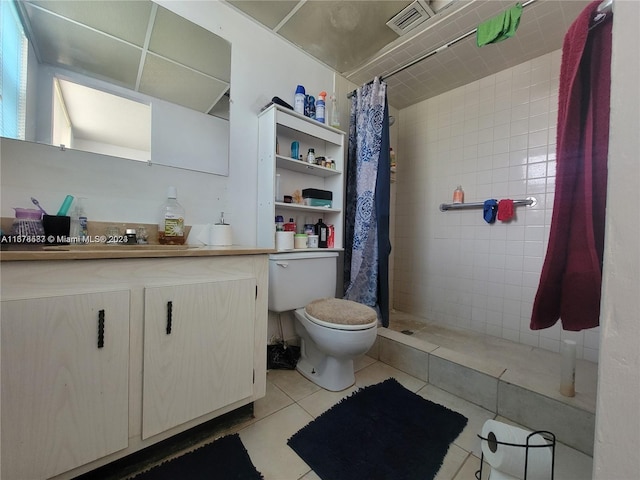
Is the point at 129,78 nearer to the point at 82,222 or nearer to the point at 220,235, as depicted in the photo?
the point at 82,222

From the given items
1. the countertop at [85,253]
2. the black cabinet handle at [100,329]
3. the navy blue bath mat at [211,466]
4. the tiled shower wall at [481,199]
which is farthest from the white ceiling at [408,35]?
the navy blue bath mat at [211,466]

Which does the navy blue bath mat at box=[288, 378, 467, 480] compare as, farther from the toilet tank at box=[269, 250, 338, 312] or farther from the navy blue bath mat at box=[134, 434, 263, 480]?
the toilet tank at box=[269, 250, 338, 312]

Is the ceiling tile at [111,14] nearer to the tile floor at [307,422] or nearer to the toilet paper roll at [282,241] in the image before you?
the toilet paper roll at [282,241]

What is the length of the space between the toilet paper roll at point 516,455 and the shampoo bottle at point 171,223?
1.41 m

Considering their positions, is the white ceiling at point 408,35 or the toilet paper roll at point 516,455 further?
the white ceiling at point 408,35

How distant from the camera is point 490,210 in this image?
191 centimetres

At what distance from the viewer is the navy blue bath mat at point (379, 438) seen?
88 cm

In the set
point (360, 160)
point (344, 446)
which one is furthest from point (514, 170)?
point (344, 446)

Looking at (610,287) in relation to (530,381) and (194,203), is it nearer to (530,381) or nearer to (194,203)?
(530,381)

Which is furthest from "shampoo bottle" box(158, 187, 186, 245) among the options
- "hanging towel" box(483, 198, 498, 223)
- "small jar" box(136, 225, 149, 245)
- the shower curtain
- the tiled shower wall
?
"hanging towel" box(483, 198, 498, 223)

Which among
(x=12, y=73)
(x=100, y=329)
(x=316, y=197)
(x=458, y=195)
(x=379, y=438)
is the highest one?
(x=12, y=73)

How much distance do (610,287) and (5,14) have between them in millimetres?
1888

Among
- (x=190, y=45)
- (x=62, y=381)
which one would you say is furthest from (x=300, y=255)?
(x=190, y=45)

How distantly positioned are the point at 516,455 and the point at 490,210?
1680mm
